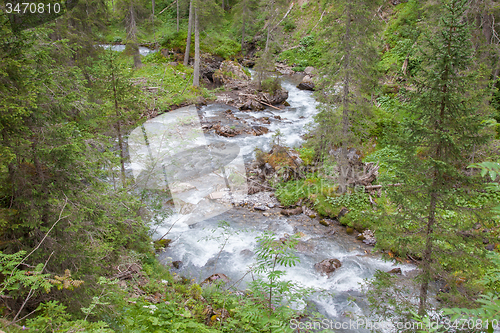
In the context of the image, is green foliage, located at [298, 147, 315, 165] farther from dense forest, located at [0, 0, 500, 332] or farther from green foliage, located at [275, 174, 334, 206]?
green foliage, located at [275, 174, 334, 206]

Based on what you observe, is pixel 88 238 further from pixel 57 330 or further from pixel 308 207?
pixel 308 207

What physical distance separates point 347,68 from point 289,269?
777cm

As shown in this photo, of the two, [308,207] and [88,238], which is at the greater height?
[88,238]

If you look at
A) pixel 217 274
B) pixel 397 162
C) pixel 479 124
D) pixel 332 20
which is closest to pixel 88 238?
pixel 217 274

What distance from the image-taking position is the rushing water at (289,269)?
841cm

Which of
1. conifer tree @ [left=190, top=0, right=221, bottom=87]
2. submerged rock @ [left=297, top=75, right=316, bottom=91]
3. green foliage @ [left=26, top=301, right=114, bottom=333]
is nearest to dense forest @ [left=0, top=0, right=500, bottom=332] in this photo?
green foliage @ [left=26, top=301, right=114, bottom=333]

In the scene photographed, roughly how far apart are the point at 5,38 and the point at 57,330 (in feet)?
13.2

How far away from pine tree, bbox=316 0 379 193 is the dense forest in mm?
60

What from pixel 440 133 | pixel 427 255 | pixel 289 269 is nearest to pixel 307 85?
pixel 289 269

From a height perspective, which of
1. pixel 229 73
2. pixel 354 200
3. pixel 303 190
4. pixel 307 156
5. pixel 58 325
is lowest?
pixel 303 190

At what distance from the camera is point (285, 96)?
79.8 feet

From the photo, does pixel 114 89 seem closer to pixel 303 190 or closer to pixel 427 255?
pixel 303 190

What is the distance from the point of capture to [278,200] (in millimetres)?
13547

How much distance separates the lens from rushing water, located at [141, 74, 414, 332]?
841 cm
